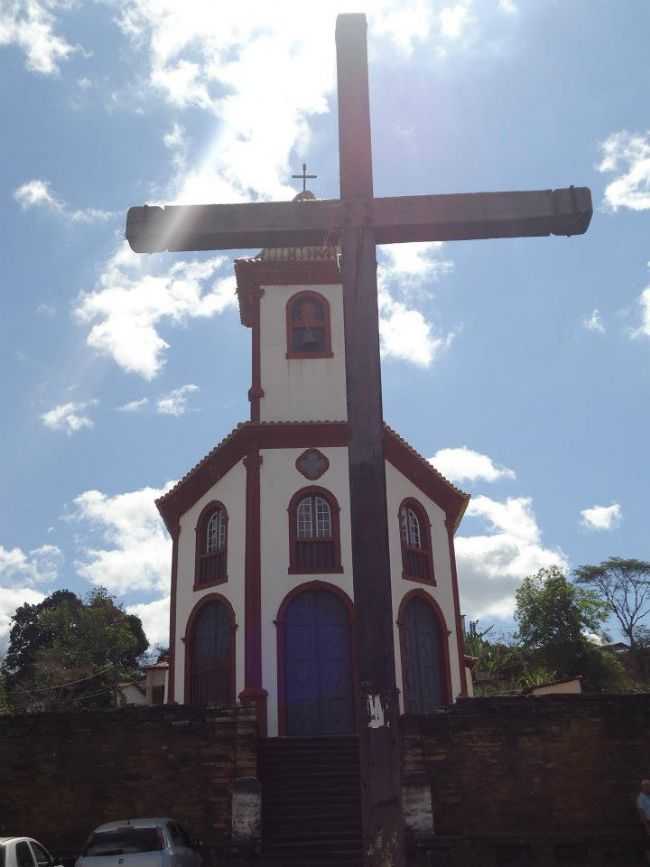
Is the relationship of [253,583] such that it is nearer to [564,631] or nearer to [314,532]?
[314,532]

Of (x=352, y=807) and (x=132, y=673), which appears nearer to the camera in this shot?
(x=352, y=807)

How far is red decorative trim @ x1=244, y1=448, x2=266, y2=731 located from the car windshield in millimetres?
7074

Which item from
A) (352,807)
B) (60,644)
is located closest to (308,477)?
(352,807)

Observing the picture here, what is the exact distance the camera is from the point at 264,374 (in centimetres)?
2231

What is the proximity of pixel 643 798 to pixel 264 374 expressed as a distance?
1313 centimetres

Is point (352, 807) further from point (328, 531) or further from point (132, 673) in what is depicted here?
point (132, 673)

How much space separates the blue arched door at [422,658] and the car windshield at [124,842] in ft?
31.1

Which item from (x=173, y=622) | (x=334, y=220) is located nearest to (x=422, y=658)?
(x=173, y=622)

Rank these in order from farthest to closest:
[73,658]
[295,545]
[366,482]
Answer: [73,658] → [295,545] → [366,482]

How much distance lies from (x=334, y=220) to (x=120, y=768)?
10.6 m

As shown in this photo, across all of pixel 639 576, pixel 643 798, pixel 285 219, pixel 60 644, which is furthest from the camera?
pixel 639 576

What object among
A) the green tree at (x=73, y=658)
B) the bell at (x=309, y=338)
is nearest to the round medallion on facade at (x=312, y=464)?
the bell at (x=309, y=338)

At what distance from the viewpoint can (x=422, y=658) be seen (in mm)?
20719

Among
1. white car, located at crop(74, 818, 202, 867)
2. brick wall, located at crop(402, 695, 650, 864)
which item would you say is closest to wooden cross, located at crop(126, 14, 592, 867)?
white car, located at crop(74, 818, 202, 867)
